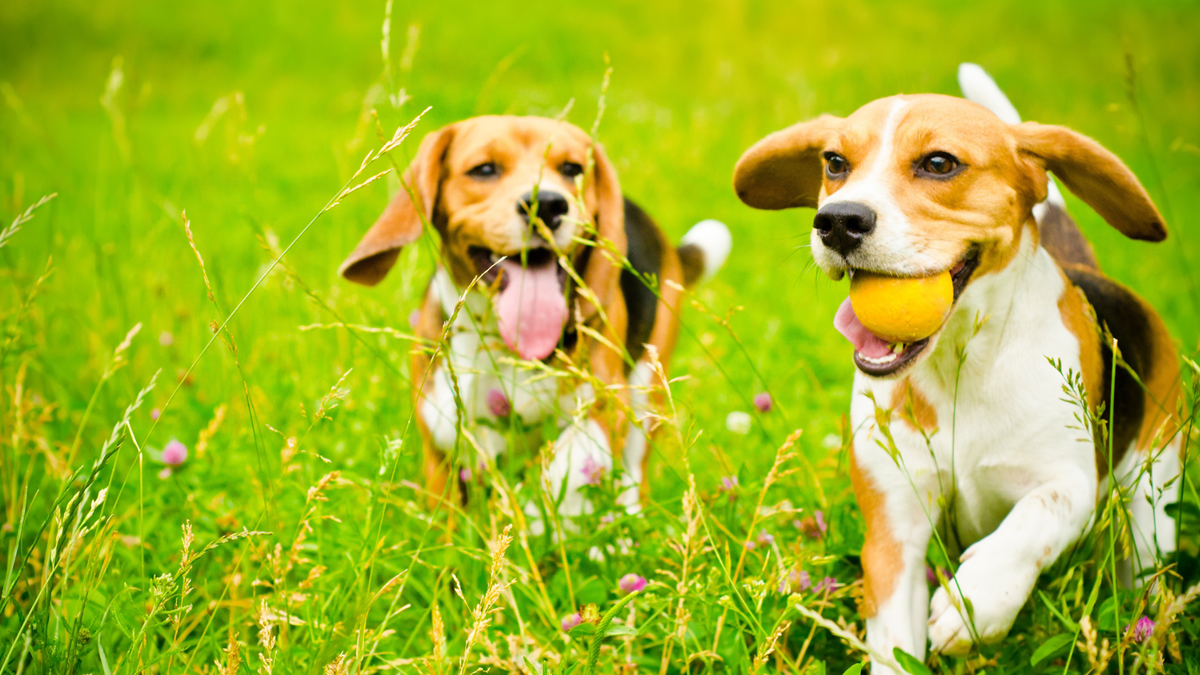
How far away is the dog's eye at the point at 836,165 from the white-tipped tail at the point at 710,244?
6.03 feet

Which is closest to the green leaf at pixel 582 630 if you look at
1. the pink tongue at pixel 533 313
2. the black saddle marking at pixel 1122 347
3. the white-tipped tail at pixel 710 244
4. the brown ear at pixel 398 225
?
the pink tongue at pixel 533 313

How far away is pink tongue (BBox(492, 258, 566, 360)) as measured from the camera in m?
2.88

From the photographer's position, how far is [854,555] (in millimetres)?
2354

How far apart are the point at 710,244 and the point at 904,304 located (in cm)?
228

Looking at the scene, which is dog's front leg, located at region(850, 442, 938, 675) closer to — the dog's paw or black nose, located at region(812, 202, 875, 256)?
the dog's paw

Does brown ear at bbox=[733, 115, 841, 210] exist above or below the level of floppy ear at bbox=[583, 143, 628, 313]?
above

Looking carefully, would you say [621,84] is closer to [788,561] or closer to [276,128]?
[276,128]

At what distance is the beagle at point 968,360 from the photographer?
186 cm

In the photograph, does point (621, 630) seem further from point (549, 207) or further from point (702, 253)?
point (702, 253)

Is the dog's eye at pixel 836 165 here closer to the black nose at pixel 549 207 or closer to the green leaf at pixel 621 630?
the black nose at pixel 549 207

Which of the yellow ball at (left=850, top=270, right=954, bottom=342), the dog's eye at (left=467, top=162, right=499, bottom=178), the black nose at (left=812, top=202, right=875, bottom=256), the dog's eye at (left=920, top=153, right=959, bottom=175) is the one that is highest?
the dog's eye at (left=920, top=153, right=959, bottom=175)

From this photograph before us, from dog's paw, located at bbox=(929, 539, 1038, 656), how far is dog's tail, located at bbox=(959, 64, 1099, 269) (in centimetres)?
136

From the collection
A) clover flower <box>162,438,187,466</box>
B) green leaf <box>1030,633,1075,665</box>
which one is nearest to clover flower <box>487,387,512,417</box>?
clover flower <box>162,438,187,466</box>

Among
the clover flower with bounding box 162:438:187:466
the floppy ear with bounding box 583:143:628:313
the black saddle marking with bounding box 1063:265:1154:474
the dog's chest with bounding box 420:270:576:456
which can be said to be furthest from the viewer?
the floppy ear with bounding box 583:143:628:313
